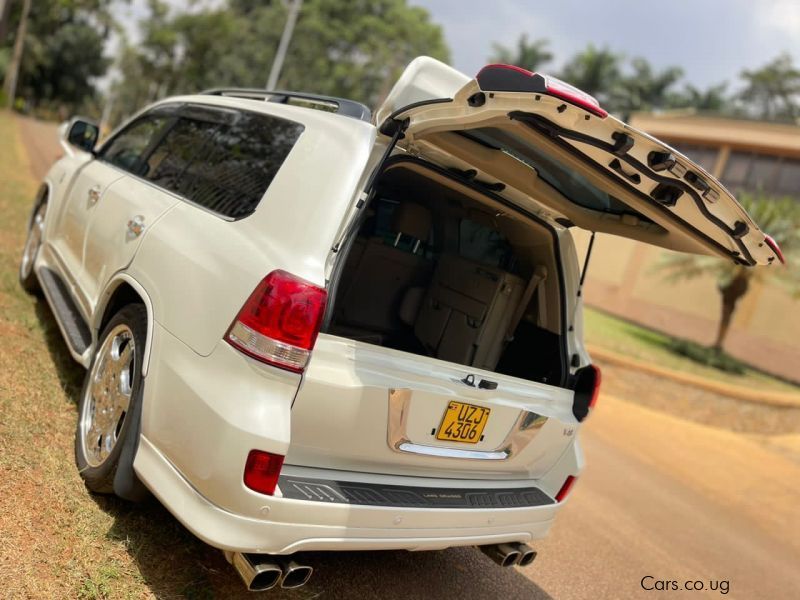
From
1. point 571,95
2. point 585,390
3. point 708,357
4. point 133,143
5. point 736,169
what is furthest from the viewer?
point 736,169

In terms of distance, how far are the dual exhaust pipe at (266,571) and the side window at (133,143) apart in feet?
8.55

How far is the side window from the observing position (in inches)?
179

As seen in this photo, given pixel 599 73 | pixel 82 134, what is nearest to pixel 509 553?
pixel 82 134

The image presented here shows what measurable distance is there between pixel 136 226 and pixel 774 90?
5728 cm

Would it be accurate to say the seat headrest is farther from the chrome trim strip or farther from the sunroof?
the chrome trim strip

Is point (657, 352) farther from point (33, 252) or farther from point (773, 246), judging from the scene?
point (773, 246)

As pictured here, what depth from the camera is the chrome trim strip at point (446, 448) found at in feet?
9.27

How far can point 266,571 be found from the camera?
251cm

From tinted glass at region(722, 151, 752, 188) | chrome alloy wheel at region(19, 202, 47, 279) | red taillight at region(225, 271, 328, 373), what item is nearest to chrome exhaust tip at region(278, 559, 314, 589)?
red taillight at region(225, 271, 328, 373)

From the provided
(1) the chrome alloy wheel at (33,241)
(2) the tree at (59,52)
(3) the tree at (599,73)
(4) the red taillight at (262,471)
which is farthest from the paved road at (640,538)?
(2) the tree at (59,52)

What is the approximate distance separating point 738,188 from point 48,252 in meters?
26.6

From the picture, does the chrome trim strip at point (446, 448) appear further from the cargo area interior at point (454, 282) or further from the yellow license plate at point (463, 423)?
the cargo area interior at point (454, 282)

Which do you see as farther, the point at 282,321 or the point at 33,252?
the point at 33,252

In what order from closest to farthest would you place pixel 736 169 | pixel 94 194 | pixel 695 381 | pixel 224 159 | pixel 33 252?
pixel 224 159 → pixel 94 194 → pixel 33 252 → pixel 695 381 → pixel 736 169
